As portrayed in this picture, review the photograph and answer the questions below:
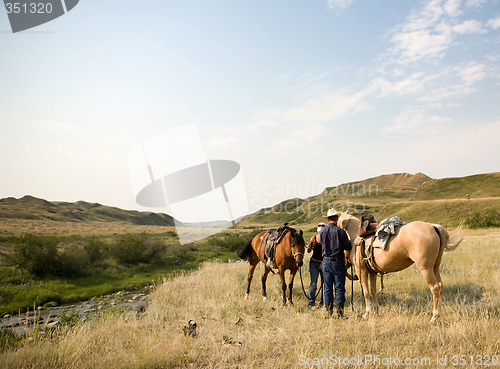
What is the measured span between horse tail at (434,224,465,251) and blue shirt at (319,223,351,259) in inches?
69.5

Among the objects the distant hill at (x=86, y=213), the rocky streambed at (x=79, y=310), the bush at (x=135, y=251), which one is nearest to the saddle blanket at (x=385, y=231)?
the rocky streambed at (x=79, y=310)

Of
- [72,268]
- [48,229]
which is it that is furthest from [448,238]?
[48,229]

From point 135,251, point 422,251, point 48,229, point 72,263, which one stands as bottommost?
point 135,251

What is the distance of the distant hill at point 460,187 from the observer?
227 ft

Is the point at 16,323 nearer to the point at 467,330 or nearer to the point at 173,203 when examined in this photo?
the point at 173,203

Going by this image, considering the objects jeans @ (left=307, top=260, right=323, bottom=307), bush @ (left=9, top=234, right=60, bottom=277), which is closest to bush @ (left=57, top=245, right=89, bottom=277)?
bush @ (left=9, top=234, right=60, bottom=277)

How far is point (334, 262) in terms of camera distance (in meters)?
6.43

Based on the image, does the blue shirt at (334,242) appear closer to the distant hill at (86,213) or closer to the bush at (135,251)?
the bush at (135,251)

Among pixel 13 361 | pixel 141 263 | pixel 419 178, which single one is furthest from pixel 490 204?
pixel 419 178

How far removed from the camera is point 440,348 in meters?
4.47

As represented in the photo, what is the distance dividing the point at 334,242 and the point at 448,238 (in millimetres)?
2274

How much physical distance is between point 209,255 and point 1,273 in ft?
53.1

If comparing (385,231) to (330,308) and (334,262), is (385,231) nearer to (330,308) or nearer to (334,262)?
(334,262)

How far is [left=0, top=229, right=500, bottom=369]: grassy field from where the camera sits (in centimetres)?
443
